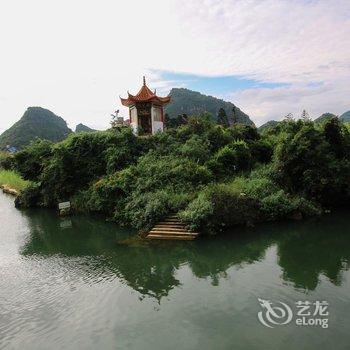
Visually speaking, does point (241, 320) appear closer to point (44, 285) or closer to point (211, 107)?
point (44, 285)

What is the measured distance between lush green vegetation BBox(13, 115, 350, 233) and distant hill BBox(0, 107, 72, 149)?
7042 cm

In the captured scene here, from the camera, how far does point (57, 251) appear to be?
16172 mm

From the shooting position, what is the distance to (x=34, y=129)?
335ft

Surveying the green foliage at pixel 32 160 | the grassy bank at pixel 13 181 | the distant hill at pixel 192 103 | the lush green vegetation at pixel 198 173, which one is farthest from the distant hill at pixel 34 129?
the lush green vegetation at pixel 198 173

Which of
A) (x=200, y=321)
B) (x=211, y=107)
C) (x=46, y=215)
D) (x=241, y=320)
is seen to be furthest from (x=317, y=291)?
(x=211, y=107)

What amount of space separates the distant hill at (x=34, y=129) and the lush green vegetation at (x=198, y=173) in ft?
231

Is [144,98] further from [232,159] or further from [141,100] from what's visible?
[232,159]

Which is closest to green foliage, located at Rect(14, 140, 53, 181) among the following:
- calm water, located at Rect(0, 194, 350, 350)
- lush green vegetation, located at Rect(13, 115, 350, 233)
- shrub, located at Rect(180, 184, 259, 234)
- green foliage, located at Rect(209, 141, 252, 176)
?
lush green vegetation, located at Rect(13, 115, 350, 233)

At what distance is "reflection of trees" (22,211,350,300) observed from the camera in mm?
12094

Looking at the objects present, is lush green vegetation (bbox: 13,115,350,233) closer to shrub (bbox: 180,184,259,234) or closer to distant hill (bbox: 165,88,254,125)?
shrub (bbox: 180,184,259,234)

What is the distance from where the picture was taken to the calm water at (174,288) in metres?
8.62

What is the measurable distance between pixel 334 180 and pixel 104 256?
11610mm

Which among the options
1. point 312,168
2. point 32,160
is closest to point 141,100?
point 32,160

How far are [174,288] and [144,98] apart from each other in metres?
19.9
